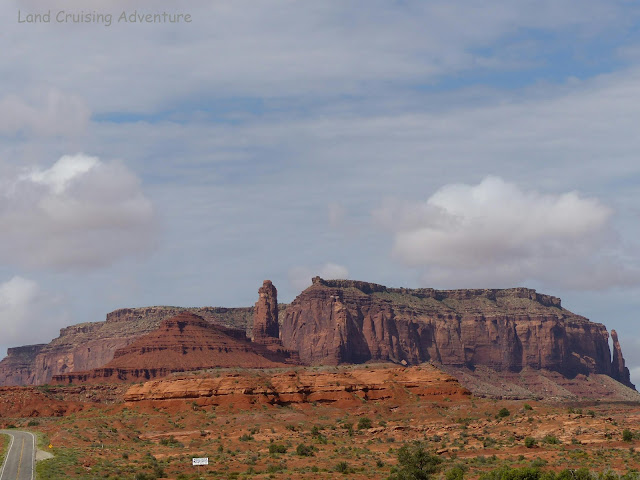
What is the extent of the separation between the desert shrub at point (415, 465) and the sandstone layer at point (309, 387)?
153 feet

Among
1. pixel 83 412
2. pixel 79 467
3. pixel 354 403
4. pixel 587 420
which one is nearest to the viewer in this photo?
pixel 79 467

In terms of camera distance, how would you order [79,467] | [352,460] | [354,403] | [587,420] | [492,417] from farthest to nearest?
[354,403], [492,417], [587,420], [352,460], [79,467]

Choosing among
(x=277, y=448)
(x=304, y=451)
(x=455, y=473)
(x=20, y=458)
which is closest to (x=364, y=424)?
(x=277, y=448)

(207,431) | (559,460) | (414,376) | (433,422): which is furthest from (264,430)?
(559,460)

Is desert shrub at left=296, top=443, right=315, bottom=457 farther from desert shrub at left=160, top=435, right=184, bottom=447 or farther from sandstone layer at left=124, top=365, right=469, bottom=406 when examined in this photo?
sandstone layer at left=124, top=365, right=469, bottom=406

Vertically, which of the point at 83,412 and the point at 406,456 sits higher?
the point at 83,412

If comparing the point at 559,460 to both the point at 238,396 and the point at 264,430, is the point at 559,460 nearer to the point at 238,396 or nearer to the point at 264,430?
the point at 264,430

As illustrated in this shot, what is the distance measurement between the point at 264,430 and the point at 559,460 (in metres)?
40.3

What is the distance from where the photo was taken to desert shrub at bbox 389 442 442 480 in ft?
236

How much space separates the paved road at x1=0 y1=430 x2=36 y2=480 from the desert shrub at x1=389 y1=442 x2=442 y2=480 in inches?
1018

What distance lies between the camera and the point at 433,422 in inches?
4245

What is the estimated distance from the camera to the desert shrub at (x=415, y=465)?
7181 centimetres

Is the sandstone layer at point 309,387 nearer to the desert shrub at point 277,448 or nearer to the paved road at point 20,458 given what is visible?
the paved road at point 20,458

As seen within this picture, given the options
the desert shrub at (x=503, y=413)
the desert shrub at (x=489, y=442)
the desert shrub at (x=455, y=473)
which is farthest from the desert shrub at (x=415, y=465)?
the desert shrub at (x=503, y=413)
